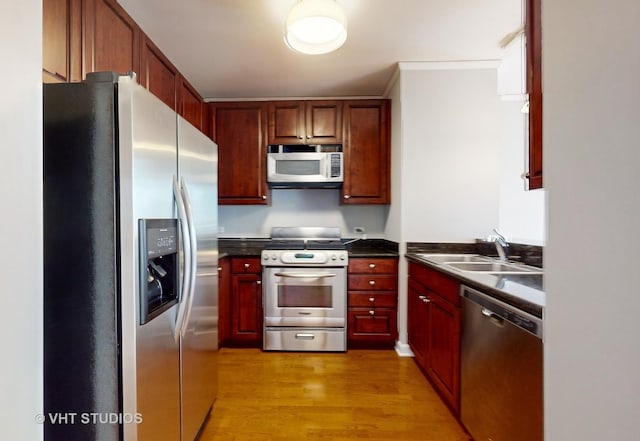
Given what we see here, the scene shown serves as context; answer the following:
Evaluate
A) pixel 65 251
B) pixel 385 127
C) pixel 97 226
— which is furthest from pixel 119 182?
pixel 385 127

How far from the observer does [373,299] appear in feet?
8.87

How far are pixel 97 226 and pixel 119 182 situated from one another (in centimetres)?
16

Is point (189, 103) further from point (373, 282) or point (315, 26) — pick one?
point (373, 282)

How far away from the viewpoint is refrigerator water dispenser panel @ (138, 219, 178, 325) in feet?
3.26

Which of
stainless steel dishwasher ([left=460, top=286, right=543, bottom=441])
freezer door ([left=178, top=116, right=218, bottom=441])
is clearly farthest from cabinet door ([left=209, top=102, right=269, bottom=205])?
stainless steel dishwasher ([left=460, top=286, right=543, bottom=441])

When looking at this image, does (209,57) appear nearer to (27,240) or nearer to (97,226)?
(97,226)

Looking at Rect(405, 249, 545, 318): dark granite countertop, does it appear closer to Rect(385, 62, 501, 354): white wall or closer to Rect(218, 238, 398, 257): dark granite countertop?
Rect(385, 62, 501, 354): white wall

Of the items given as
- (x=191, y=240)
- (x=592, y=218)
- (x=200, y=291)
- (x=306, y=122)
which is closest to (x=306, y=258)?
(x=200, y=291)

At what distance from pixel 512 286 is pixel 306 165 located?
2.11m

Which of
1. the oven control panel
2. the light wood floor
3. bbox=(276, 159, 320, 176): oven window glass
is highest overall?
bbox=(276, 159, 320, 176): oven window glass

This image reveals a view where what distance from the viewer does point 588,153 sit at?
58 centimetres

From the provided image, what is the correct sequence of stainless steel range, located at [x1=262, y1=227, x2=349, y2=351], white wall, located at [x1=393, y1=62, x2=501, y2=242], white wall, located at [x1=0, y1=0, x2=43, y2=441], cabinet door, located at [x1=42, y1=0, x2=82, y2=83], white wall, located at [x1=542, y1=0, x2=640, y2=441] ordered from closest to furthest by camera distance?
white wall, located at [x1=542, y1=0, x2=640, y2=441]
white wall, located at [x1=0, y1=0, x2=43, y2=441]
cabinet door, located at [x1=42, y1=0, x2=82, y2=83]
white wall, located at [x1=393, y1=62, x2=501, y2=242]
stainless steel range, located at [x1=262, y1=227, x2=349, y2=351]

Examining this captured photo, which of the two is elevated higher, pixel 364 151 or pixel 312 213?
pixel 364 151

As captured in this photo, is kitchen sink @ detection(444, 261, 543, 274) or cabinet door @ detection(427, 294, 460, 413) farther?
kitchen sink @ detection(444, 261, 543, 274)
